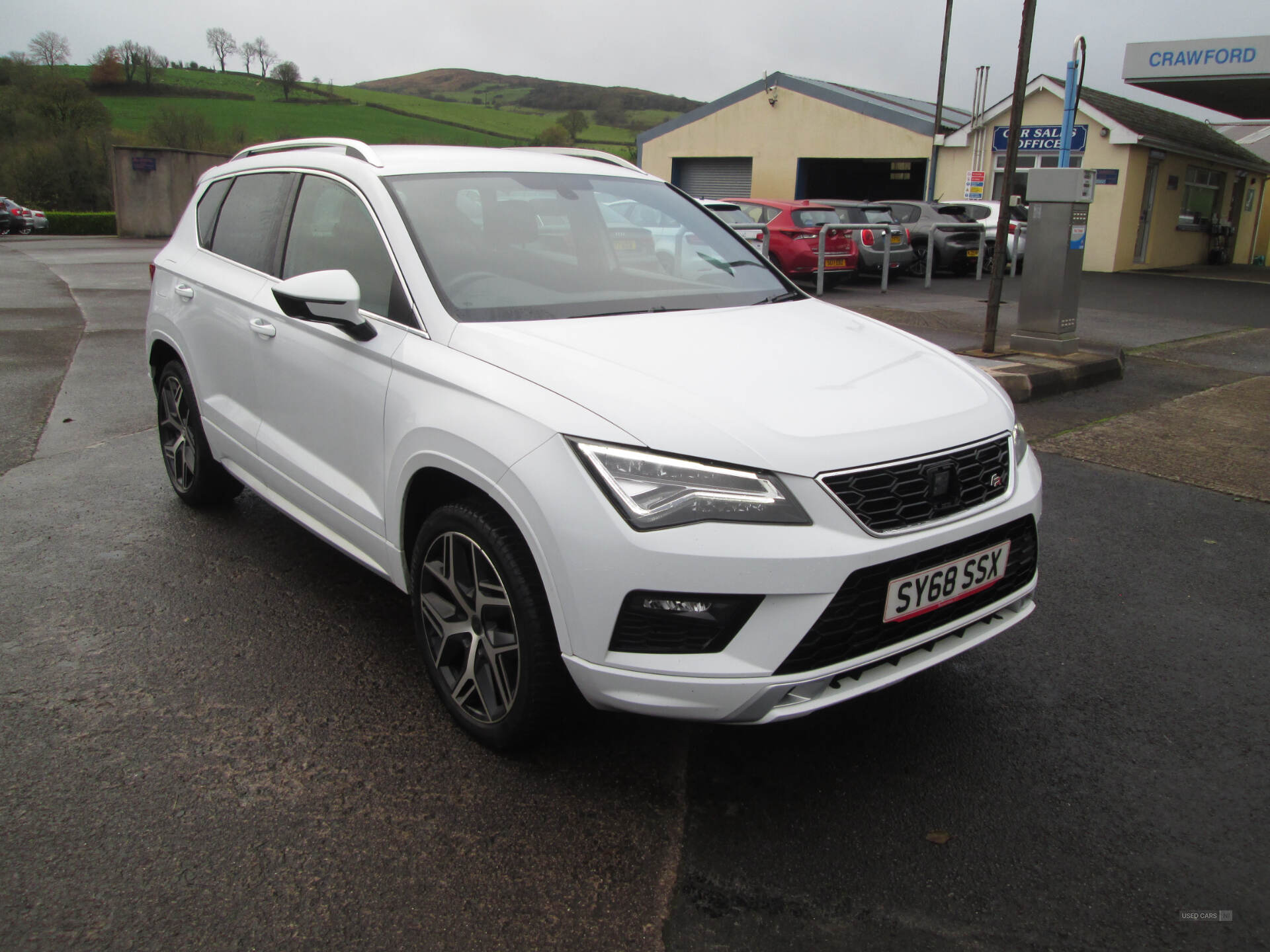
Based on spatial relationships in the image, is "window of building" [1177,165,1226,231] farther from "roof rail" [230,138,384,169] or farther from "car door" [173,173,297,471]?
"car door" [173,173,297,471]

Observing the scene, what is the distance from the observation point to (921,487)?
2465mm

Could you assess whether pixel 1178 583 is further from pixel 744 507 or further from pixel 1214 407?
pixel 1214 407

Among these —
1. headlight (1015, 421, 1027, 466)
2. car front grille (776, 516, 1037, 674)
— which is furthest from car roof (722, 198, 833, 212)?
car front grille (776, 516, 1037, 674)

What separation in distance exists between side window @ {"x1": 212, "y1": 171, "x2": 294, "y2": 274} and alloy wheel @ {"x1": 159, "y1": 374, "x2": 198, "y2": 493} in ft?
2.55

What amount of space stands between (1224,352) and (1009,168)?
3956 mm

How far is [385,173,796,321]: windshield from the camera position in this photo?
10.2 ft

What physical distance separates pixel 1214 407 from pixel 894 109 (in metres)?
23.4

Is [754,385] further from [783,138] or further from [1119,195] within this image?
[783,138]

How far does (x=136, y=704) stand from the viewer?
304cm

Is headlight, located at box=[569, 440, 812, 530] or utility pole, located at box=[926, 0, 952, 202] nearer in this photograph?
headlight, located at box=[569, 440, 812, 530]

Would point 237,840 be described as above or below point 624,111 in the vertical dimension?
below

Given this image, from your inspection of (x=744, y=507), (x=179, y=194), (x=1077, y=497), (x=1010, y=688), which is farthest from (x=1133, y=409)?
(x=179, y=194)

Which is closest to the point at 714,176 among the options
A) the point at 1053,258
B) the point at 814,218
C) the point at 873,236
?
the point at 873,236

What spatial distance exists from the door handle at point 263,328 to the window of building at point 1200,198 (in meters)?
28.9
